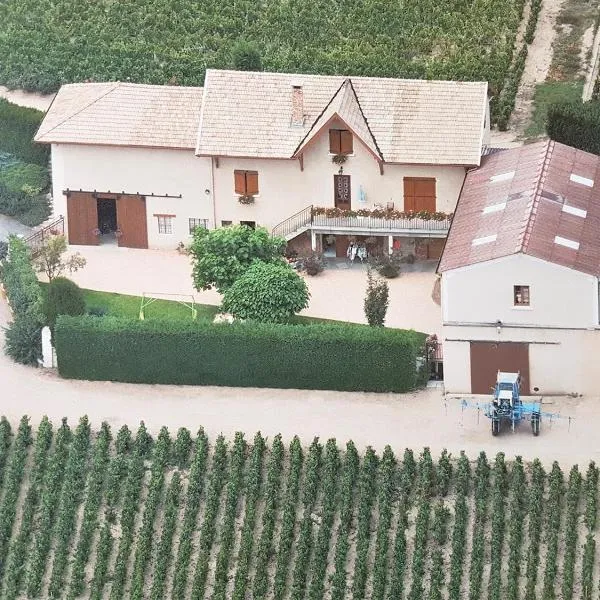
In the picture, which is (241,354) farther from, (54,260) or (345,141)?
(345,141)

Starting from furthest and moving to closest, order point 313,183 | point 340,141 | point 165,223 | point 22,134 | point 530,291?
point 22,134 < point 165,223 < point 313,183 < point 340,141 < point 530,291

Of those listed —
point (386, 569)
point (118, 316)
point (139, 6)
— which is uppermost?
point (139, 6)

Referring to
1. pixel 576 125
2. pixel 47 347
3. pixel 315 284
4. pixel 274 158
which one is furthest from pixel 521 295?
pixel 47 347

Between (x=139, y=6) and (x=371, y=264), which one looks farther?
(x=139, y=6)

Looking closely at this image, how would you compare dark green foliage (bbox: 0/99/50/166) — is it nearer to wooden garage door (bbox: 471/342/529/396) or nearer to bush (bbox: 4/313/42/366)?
bush (bbox: 4/313/42/366)

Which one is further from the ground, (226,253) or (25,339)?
(226,253)

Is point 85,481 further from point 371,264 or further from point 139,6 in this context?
point 139,6

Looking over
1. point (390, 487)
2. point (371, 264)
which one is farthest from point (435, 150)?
point (390, 487)
